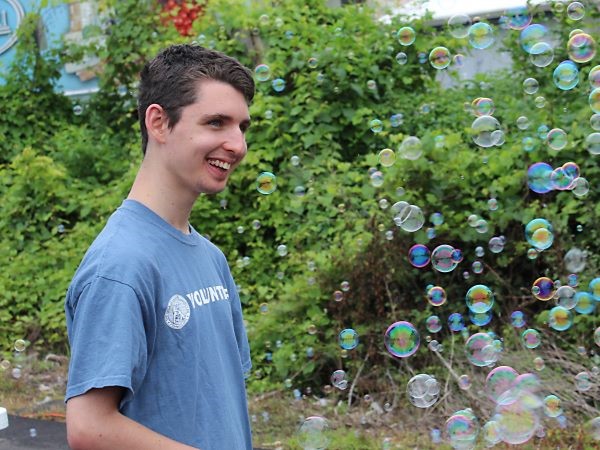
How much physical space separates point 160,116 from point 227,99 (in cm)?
15

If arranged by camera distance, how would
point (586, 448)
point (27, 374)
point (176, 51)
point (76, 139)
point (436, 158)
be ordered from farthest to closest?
point (76, 139) → point (27, 374) → point (436, 158) → point (586, 448) → point (176, 51)

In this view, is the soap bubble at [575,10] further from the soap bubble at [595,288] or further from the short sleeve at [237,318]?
the short sleeve at [237,318]

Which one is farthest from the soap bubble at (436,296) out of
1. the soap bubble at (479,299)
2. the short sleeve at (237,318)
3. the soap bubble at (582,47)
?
the short sleeve at (237,318)

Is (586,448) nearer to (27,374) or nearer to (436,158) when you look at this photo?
(436,158)

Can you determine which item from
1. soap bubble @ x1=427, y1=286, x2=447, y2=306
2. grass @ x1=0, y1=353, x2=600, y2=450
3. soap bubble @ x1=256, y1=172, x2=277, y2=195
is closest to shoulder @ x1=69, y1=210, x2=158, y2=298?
grass @ x1=0, y1=353, x2=600, y2=450

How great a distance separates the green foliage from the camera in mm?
5891

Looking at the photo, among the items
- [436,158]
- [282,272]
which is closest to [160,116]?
[436,158]

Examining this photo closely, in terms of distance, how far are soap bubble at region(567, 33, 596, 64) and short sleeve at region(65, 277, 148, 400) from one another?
4503 mm

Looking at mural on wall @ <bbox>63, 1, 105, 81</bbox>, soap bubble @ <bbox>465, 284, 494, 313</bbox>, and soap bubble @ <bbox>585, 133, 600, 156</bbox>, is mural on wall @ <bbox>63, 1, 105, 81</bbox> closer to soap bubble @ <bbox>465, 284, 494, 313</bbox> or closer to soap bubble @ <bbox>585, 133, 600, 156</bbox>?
soap bubble @ <bbox>585, 133, 600, 156</bbox>

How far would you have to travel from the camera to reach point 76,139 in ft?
30.7

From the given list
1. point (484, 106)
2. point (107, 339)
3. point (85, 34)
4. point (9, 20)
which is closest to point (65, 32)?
point (9, 20)

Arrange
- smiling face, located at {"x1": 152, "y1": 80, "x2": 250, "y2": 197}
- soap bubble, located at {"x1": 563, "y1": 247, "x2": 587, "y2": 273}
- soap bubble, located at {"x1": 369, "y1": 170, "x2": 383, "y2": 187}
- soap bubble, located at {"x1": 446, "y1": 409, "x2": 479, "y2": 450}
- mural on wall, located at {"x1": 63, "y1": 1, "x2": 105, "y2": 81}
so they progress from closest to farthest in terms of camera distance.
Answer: smiling face, located at {"x1": 152, "y1": 80, "x2": 250, "y2": 197}, soap bubble, located at {"x1": 446, "y1": 409, "x2": 479, "y2": 450}, soap bubble, located at {"x1": 563, "y1": 247, "x2": 587, "y2": 273}, soap bubble, located at {"x1": 369, "y1": 170, "x2": 383, "y2": 187}, mural on wall, located at {"x1": 63, "y1": 1, "x2": 105, "y2": 81}

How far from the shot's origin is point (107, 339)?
5.64 feet

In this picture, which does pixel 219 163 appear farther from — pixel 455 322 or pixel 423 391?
pixel 455 322
